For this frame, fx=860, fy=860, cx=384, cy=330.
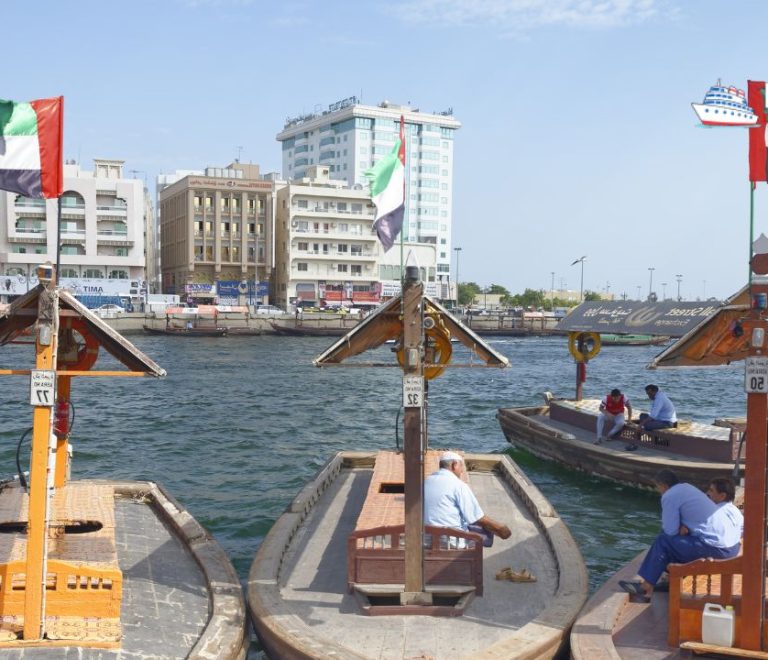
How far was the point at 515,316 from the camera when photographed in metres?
98.4

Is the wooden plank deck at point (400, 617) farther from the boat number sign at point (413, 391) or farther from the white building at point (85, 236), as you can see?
the white building at point (85, 236)

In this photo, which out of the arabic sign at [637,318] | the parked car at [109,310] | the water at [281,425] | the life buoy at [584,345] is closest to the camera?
the water at [281,425]

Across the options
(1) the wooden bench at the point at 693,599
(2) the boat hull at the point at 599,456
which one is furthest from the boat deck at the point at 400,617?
(2) the boat hull at the point at 599,456

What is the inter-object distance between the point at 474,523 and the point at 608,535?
6532mm

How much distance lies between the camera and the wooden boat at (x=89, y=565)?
23.8 feet

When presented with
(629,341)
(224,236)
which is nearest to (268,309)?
(224,236)

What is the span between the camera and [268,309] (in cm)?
9350

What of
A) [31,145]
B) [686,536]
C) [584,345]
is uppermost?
[31,145]

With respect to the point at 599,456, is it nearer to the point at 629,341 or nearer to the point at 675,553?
the point at 675,553

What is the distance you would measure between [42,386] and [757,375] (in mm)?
5997

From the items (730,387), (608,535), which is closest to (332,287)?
(730,387)

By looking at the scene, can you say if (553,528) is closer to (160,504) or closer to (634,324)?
(160,504)

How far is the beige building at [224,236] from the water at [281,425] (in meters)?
37.3

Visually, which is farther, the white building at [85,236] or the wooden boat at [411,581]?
the white building at [85,236]
